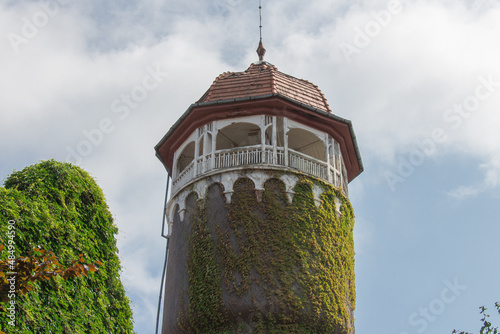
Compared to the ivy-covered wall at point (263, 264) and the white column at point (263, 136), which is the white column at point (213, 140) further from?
the white column at point (263, 136)

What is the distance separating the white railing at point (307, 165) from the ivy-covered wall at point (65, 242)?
28.7 ft

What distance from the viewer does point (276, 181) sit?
66.2 ft

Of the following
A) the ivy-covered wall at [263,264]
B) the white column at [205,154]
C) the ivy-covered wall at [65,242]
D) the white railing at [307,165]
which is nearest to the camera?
the ivy-covered wall at [65,242]

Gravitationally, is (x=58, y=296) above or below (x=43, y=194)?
below

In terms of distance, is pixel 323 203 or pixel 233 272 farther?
pixel 323 203

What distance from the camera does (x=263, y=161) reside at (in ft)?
67.2

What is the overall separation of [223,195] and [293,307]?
13.5 feet

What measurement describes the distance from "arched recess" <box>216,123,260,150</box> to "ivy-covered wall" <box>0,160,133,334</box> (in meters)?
10.2

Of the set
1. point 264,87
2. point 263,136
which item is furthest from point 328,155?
point 264,87

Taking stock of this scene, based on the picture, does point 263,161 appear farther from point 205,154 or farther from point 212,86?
point 212,86

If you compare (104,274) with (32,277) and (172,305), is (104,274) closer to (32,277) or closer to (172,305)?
(32,277)

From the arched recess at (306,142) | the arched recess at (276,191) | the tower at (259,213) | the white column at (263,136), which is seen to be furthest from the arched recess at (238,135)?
the arched recess at (276,191)

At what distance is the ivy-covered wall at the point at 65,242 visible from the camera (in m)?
10.8

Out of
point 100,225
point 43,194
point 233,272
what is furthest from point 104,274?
point 233,272
